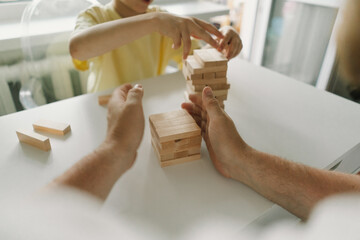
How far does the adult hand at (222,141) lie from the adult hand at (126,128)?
7.3 inches

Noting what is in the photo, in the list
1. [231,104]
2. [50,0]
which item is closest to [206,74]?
[231,104]

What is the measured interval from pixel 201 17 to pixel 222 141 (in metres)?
1.33

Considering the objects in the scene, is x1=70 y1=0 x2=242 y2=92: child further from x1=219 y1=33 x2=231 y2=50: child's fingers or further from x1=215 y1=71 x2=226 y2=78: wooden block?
x1=215 y1=71 x2=226 y2=78: wooden block

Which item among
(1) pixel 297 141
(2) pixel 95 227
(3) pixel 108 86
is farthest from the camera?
(3) pixel 108 86

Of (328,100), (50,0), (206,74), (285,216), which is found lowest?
(285,216)

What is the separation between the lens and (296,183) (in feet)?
1.96

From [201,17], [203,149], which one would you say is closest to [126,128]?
[203,149]

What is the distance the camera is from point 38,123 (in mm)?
761

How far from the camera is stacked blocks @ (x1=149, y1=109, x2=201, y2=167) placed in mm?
636

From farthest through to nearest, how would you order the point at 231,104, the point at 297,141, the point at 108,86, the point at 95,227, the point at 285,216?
the point at 108,86 → the point at 231,104 → the point at 297,141 → the point at 285,216 → the point at 95,227

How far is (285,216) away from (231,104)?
0.44 metres

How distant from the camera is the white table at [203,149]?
54cm

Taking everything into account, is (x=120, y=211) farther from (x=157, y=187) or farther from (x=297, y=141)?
(x=297, y=141)

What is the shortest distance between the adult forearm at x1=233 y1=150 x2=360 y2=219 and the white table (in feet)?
0.09
